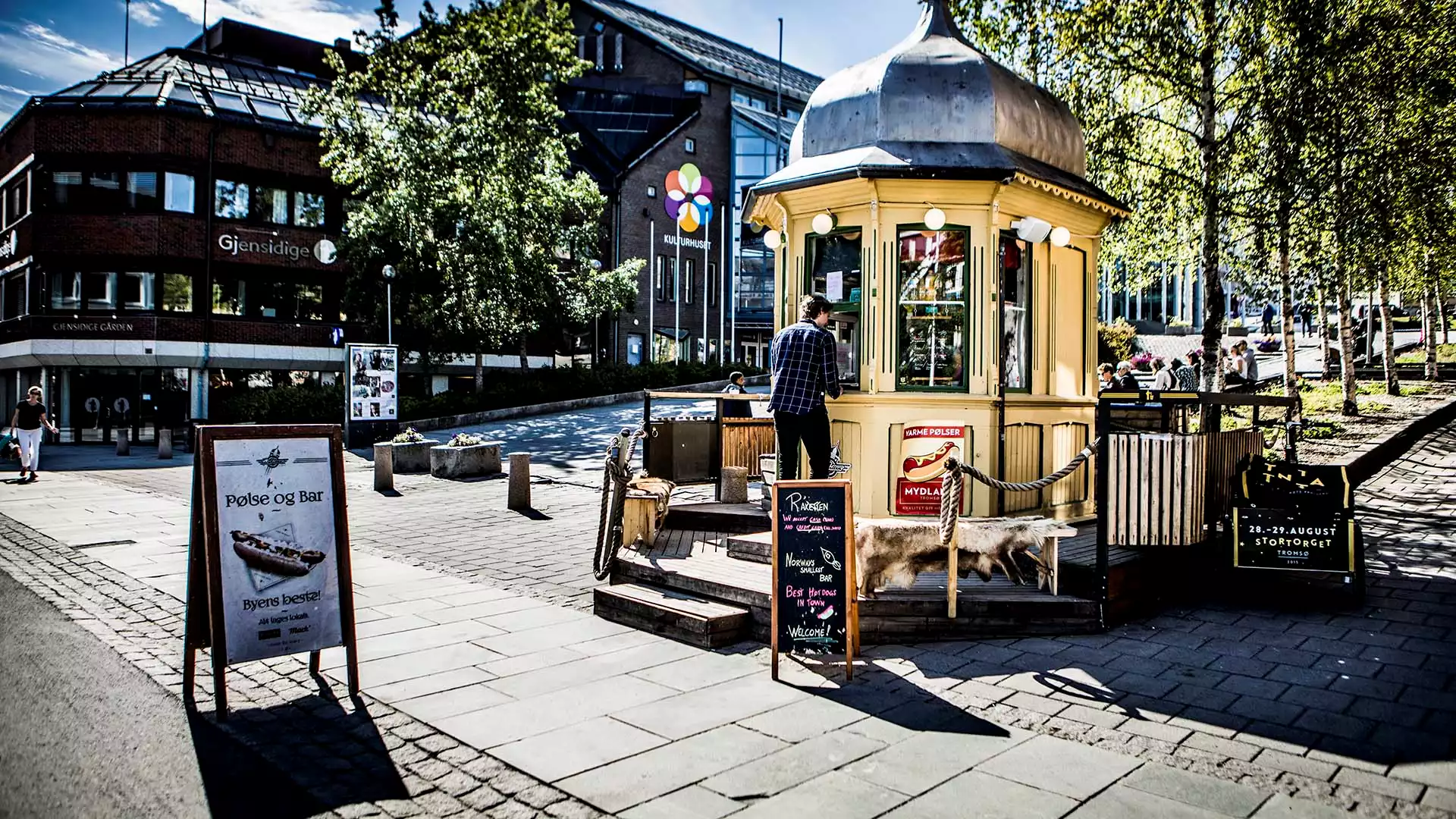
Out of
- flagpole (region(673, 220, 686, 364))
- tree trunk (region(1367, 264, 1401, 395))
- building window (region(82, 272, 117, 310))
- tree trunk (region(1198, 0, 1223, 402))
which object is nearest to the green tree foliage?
building window (region(82, 272, 117, 310))

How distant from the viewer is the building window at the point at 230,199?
110 ft

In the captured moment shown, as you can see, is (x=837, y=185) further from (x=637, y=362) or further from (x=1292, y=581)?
(x=637, y=362)

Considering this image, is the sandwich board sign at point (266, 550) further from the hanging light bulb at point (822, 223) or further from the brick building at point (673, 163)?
the brick building at point (673, 163)

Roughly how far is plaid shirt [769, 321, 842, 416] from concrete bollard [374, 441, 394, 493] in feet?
32.1

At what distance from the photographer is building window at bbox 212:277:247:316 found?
3378 cm

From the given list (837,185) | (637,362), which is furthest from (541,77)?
(837,185)

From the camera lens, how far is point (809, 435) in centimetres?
794

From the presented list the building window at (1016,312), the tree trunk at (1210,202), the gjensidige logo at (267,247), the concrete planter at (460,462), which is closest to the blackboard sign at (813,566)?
the building window at (1016,312)

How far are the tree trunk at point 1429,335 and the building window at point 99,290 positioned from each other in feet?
132

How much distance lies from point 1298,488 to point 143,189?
35917 mm

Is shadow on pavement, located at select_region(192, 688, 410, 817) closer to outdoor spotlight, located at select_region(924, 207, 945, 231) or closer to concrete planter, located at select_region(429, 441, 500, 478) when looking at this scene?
outdoor spotlight, located at select_region(924, 207, 945, 231)

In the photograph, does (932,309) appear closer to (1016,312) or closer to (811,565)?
(1016,312)

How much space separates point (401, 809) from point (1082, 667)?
398 cm

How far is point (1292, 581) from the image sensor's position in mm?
7867
